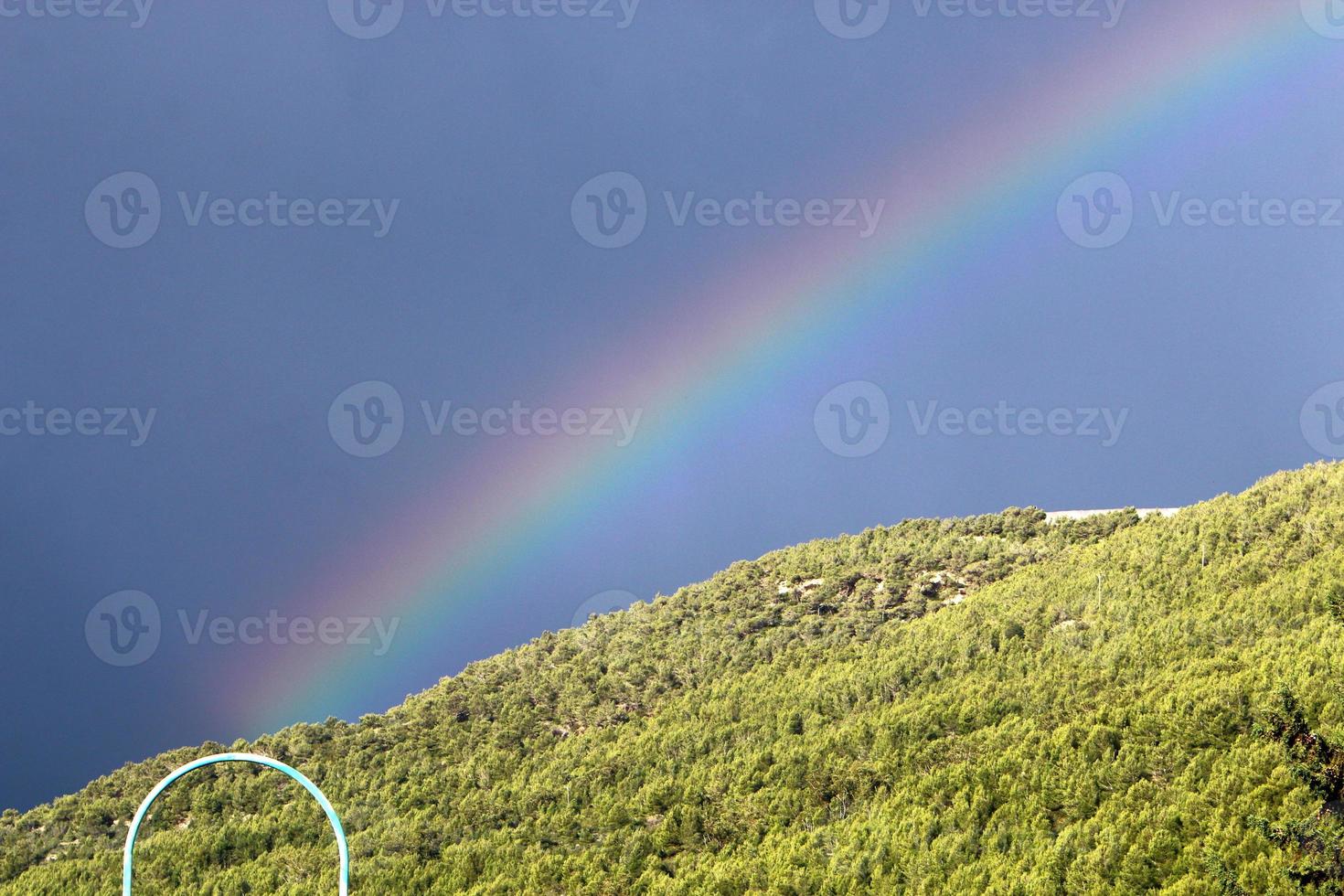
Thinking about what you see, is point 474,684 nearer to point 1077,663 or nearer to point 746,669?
point 746,669

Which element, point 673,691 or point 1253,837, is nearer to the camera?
point 1253,837

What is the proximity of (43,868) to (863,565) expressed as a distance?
42.0m

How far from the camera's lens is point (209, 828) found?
1428 inches

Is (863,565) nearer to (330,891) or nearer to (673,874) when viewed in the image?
(673,874)

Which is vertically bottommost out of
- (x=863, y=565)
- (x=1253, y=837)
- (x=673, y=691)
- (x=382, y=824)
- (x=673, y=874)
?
(x=1253, y=837)

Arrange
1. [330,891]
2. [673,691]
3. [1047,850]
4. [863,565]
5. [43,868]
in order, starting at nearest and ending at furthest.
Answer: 1. [1047,850]
2. [330,891]
3. [43,868]
4. [673,691]
5. [863,565]

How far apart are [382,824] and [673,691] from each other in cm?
1502

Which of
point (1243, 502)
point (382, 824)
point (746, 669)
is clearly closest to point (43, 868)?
point (382, 824)

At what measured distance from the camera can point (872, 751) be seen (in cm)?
2905

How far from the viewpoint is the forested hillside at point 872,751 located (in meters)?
21.3

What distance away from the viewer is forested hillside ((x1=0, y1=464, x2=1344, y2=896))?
70.0 feet

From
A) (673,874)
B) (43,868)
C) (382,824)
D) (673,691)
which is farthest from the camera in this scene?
(673,691)

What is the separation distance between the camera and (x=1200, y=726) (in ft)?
77.2

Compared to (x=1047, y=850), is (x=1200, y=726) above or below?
above
